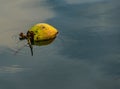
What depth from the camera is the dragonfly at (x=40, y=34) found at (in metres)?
97.4

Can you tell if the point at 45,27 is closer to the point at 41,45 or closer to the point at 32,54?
the point at 41,45

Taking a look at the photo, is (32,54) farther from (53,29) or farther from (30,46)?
(53,29)

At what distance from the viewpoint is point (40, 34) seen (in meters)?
99.8

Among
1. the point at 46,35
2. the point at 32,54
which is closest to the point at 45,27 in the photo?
the point at 46,35

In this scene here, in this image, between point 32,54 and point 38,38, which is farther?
point 38,38

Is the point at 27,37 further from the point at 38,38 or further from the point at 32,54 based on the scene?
the point at 32,54

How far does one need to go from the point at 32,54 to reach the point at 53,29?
11.3m

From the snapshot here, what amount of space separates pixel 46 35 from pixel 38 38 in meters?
2.02

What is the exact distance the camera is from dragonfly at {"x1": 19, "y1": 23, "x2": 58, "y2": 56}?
97.4 metres

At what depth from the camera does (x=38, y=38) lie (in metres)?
99.1

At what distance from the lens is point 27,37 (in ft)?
320

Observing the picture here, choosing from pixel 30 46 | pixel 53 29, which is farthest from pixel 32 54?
pixel 53 29

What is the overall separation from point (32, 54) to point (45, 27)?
11.7m

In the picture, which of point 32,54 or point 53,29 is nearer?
point 32,54
